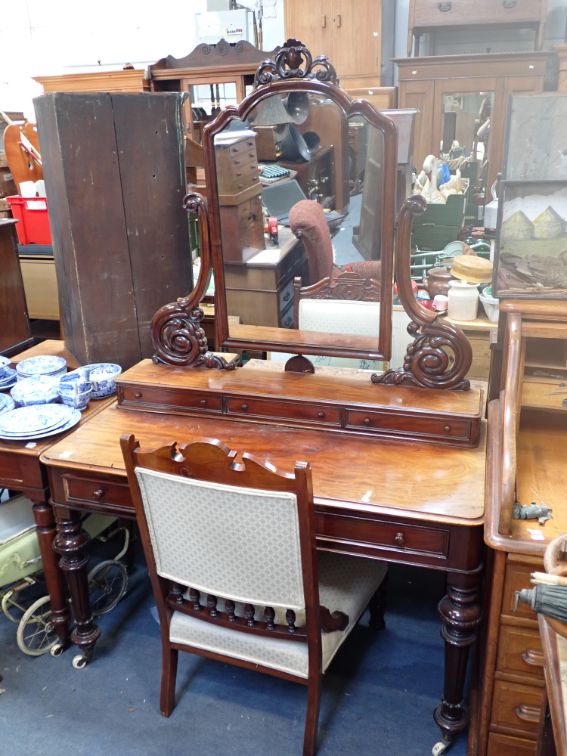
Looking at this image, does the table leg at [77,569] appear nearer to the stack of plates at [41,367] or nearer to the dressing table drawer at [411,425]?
the stack of plates at [41,367]

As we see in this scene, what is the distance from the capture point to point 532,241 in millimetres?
1673

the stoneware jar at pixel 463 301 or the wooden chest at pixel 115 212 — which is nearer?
the wooden chest at pixel 115 212

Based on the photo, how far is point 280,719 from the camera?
1.78m

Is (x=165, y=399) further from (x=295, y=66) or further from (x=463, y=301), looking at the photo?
(x=463, y=301)

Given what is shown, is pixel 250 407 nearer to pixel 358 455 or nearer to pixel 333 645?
pixel 358 455

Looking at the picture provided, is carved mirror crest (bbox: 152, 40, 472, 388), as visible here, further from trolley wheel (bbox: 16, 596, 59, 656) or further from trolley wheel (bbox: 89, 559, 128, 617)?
trolley wheel (bbox: 16, 596, 59, 656)

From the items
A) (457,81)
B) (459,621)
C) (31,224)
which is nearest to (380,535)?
(459,621)

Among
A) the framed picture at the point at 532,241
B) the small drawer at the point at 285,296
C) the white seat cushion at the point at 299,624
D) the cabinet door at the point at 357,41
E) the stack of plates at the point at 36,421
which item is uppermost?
the cabinet door at the point at 357,41

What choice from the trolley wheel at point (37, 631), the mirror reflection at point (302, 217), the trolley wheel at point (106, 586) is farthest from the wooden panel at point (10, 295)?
the mirror reflection at point (302, 217)

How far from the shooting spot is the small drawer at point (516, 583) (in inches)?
53.3

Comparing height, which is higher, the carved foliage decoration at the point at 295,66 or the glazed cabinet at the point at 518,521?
the carved foliage decoration at the point at 295,66

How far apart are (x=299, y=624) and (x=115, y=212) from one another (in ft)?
4.48

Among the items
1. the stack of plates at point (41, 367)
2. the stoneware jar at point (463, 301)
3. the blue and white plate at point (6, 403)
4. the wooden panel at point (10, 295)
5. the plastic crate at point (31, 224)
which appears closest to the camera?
the blue and white plate at point (6, 403)

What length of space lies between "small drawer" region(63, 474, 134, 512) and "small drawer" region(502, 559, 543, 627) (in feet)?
3.02
